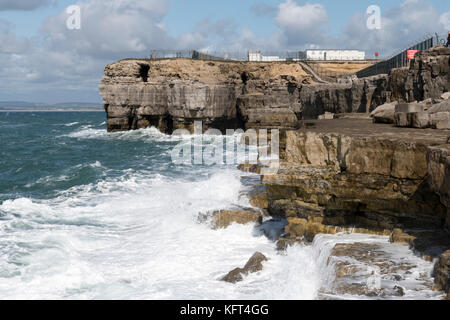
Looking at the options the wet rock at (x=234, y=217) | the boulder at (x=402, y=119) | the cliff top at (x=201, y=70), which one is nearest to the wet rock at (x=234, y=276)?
the wet rock at (x=234, y=217)

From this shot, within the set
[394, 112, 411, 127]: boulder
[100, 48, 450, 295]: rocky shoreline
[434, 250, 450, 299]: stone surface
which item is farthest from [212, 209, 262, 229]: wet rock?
[434, 250, 450, 299]: stone surface

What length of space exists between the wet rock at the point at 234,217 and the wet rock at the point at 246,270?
Result: 354 centimetres

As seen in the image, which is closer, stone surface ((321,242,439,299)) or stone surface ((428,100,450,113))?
stone surface ((321,242,439,299))

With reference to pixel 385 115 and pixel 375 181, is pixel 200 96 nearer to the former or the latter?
pixel 385 115

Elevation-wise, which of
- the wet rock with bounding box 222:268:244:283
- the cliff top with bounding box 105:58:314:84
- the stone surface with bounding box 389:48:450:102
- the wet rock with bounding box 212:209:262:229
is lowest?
the wet rock with bounding box 222:268:244:283

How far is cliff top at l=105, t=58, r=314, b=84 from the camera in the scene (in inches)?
1964

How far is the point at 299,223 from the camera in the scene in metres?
11.6

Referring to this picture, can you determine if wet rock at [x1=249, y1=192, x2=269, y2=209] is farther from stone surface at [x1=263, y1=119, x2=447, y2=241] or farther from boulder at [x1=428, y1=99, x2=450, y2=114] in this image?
boulder at [x1=428, y1=99, x2=450, y2=114]

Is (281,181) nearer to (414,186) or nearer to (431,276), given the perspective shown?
(414,186)

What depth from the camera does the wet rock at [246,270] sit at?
10.5m

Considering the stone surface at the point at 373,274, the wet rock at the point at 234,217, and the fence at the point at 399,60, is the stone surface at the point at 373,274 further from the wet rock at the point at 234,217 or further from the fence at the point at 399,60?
the fence at the point at 399,60

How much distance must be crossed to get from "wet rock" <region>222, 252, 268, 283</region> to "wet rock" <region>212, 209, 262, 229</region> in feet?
11.6

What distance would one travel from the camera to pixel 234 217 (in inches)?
587
